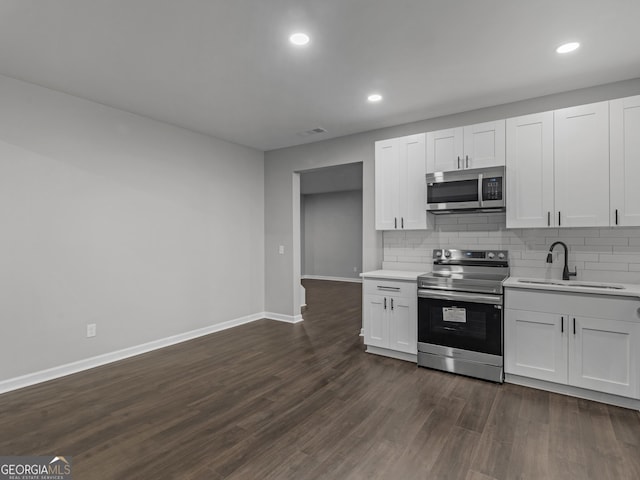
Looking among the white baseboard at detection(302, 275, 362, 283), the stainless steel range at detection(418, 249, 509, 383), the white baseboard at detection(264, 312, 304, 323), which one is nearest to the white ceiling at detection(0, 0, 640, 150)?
the stainless steel range at detection(418, 249, 509, 383)

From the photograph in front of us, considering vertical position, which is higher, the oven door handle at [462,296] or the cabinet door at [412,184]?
the cabinet door at [412,184]

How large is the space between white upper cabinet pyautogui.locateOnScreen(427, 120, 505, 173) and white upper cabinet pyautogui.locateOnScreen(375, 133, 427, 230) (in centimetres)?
15

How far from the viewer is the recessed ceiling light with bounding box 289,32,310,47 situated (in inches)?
95.7

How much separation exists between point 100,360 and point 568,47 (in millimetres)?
5263

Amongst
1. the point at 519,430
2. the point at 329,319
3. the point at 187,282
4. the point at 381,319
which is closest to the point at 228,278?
the point at 187,282

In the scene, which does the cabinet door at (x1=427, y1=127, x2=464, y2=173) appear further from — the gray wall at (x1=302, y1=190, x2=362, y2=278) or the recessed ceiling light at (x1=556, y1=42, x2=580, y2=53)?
the gray wall at (x1=302, y1=190, x2=362, y2=278)

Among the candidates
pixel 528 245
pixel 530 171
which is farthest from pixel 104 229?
pixel 528 245

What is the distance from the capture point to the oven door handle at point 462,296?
3121 millimetres

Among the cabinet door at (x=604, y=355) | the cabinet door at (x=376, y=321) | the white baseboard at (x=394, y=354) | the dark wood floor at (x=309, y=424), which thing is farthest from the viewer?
the cabinet door at (x=376, y=321)

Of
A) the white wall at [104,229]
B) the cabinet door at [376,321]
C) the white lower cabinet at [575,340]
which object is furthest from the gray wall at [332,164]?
the white lower cabinet at [575,340]

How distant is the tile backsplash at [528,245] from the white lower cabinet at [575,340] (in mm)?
624

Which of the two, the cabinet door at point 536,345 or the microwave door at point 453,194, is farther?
the microwave door at point 453,194

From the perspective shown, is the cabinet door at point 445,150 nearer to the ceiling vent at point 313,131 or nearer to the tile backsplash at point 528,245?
the tile backsplash at point 528,245

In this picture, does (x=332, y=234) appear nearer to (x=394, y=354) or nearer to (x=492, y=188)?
(x=394, y=354)
